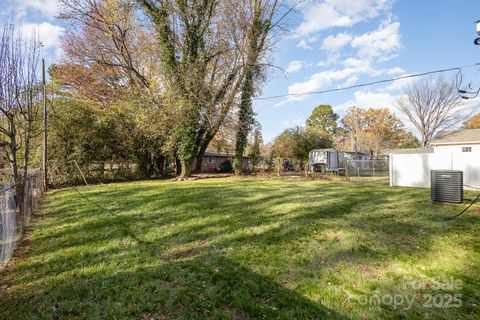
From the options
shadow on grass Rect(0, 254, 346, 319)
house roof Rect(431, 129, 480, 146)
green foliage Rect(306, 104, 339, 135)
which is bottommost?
shadow on grass Rect(0, 254, 346, 319)

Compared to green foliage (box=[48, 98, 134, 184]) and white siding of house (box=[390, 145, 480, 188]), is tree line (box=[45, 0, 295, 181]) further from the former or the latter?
white siding of house (box=[390, 145, 480, 188])

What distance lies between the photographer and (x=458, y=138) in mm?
15008

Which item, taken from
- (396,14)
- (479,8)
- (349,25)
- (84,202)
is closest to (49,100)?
(84,202)

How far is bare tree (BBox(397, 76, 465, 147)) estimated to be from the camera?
2567 centimetres

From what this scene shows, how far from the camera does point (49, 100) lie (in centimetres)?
1312

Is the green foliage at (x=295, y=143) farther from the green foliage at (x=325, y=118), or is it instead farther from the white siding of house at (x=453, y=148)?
the green foliage at (x=325, y=118)

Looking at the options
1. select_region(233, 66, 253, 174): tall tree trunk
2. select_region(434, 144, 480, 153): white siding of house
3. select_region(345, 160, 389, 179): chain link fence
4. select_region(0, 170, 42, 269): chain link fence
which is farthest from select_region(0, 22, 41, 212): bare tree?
select_region(434, 144, 480, 153): white siding of house

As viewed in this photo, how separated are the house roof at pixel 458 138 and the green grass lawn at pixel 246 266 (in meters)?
12.1

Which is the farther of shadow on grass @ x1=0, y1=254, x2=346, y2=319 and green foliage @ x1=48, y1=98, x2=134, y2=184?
green foliage @ x1=48, y1=98, x2=134, y2=184

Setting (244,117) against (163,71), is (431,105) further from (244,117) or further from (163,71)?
(163,71)

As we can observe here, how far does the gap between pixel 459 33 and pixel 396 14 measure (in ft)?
8.74

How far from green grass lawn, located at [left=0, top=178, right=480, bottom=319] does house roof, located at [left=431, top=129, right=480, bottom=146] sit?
12.1m

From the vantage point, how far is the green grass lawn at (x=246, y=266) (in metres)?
2.45

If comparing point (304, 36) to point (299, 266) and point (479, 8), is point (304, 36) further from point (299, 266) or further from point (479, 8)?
point (299, 266)
